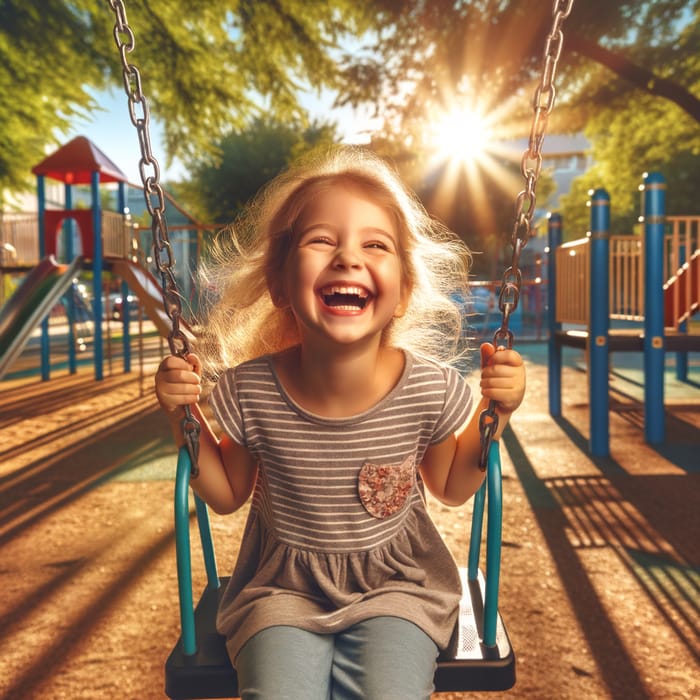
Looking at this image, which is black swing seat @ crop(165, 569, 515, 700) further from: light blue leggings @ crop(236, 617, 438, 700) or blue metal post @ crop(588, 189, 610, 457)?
blue metal post @ crop(588, 189, 610, 457)

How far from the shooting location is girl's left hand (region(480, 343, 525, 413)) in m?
1.48

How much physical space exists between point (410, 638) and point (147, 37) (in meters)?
9.47

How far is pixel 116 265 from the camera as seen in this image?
9414 millimetres

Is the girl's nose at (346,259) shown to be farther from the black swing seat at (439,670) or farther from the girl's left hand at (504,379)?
the black swing seat at (439,670)

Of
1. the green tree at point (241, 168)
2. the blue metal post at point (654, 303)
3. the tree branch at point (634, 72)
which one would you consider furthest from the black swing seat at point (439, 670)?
the green tree at point (241, 168)

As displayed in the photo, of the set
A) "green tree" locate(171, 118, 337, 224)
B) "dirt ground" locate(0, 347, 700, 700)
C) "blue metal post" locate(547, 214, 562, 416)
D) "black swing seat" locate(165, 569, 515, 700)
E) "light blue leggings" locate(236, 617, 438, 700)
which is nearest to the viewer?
"light blue leggings" locate(236, 617, 438, 700)

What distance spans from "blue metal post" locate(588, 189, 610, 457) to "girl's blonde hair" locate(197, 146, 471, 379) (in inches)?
121

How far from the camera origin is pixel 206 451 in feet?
5.12

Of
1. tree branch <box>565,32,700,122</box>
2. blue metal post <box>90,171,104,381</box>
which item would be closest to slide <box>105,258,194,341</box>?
blue metal post <box>90,171,104,381</box>

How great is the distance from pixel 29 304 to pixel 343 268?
7.14m

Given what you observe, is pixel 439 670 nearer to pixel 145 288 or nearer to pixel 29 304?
pixel 29 304

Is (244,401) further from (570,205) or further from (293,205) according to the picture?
(570,205)

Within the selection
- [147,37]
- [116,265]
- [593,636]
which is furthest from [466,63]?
[593,636]

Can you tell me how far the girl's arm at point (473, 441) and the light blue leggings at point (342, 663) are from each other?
0.39 m
